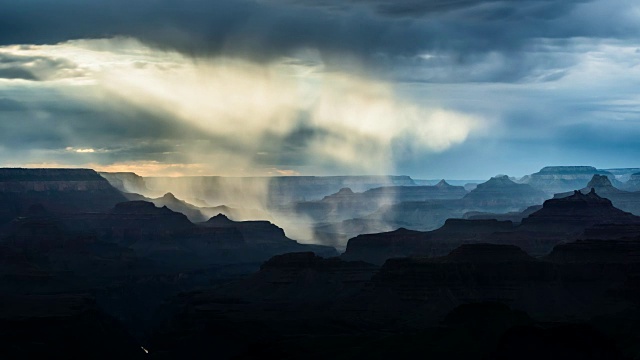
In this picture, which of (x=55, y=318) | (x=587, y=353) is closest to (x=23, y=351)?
(x=55, y=318)

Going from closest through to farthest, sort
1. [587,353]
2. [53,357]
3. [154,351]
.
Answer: [587,353] < [53,357] < [154,351]

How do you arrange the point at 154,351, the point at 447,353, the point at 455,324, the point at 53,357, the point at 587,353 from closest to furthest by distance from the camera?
the point at 587,353
the point at 447,353
the point at 455,324
the point at 53,357
the point at 154,351

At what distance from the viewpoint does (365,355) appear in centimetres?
15750

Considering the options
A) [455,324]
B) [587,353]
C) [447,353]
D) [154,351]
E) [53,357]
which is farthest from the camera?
[154,351]

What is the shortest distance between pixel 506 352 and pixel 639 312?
56100 millimetres

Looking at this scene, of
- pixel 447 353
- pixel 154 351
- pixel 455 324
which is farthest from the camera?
pixel 154 351

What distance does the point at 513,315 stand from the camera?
16188cm

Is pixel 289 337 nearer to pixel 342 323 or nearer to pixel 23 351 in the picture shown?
pixel 342 323

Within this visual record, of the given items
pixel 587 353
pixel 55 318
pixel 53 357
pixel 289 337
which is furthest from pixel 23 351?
pixel 587 353

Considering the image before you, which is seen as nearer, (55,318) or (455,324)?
(455,324)

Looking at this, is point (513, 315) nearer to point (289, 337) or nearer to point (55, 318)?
point (289, 337)

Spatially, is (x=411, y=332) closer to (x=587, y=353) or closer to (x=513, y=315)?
(x=513, y=315)

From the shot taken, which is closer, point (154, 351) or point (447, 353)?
point (447, 353)

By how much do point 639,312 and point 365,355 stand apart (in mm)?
49443
